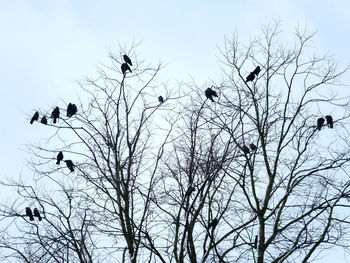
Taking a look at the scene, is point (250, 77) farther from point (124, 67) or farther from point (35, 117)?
point (35, 117)

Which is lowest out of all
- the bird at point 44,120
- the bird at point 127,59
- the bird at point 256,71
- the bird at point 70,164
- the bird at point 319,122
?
the bird at point 319,122

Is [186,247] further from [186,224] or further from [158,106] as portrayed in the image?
[158,106]

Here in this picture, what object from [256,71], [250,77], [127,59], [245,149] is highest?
[127,59]

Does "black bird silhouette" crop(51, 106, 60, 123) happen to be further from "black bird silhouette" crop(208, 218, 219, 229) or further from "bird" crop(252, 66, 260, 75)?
"bird" crop(252, 66, 260, 75)

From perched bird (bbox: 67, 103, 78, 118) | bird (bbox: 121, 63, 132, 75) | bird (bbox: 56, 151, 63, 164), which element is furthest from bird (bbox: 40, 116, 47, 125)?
bird (bbox: 121, 63, 132, 75)

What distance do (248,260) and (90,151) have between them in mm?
3571

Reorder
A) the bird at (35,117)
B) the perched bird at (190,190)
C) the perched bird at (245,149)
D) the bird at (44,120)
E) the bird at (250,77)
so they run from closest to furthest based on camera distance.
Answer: the perched bird at (190,190)
the perched bird at (245,149)
the bird at (44,120)
the bird at (35,117)
the bird at (250,77)

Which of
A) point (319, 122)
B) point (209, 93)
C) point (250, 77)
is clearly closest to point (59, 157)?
point (209, 93)

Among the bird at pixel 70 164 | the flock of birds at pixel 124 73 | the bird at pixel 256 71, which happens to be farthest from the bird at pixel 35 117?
the bird at pixel 256 71

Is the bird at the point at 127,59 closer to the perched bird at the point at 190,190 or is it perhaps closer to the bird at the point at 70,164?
the bird at the point at 70,164

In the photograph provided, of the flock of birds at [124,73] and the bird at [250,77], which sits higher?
the bird at [250,77]

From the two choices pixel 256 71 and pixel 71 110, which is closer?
pixel 71 110

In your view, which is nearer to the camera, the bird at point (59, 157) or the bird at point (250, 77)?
the bird at point (59, 157)

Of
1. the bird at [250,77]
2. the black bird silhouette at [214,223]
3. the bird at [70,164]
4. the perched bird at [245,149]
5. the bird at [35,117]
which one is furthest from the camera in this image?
the bird at [250,77]
